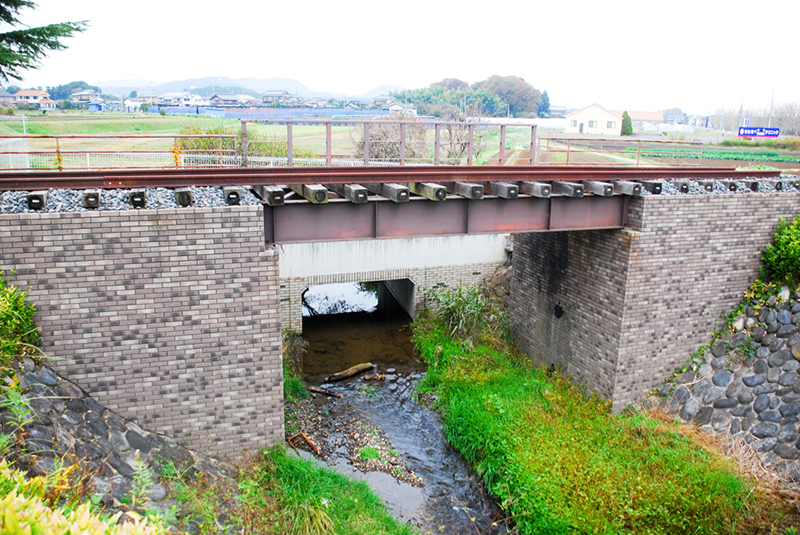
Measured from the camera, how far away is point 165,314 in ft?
25.8

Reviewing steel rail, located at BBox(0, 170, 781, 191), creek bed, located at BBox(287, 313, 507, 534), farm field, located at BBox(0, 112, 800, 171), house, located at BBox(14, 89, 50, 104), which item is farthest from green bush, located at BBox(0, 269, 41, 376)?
house, located at BBox(14, 89, 50, 104)

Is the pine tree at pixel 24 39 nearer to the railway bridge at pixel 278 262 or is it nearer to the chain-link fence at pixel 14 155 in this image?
the chain-link fence at pixel 14 155

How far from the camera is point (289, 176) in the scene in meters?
8.92

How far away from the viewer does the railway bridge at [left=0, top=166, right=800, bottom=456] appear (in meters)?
7.51

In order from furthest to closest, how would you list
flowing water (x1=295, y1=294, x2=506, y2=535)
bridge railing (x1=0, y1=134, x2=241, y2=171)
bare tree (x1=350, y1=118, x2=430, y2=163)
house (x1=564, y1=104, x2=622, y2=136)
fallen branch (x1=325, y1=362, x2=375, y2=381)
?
house (x1=564, y1=104, x2=622, y2=136) < bare tree (x1=350, y1=118, x2=430, y2=163) < bridge railing (x1=0, y1=134, x2=241, y2=171) < fallen branch (x1=325, y1=362, x2=375, y2=381) < flowing water (x1=295, y1=294, x2=506, y2=535)

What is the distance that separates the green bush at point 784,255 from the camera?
35.8 feet

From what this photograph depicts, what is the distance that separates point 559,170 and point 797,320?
5239 millimetres

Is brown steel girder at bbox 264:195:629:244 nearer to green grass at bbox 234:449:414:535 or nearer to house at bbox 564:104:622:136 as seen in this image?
green grass at bbox 234:449:414:535

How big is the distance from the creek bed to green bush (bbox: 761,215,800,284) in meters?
7.33

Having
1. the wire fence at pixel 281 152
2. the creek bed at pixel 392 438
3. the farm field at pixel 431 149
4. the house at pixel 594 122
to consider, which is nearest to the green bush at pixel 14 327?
the creek bed at pixel 392 438

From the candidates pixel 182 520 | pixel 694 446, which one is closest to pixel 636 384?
pixel 694 446

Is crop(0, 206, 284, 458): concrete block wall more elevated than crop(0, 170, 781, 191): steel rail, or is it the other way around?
crop(0, 170, 781, 191): steel rail

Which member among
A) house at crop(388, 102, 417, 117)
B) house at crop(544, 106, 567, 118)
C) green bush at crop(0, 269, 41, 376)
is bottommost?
green bush at crop(0, 269, 41, 376)

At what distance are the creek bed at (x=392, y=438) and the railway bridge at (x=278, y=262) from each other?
2.35m
